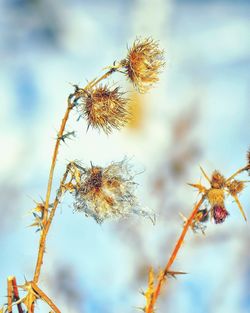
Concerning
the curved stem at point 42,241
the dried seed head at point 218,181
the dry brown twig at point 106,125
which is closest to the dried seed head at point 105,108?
the dry brown twig at point 106,125

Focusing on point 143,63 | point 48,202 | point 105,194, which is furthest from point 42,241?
point 143,63

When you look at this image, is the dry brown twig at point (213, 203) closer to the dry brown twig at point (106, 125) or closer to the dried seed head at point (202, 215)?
the dried seed head at point (202, 215)

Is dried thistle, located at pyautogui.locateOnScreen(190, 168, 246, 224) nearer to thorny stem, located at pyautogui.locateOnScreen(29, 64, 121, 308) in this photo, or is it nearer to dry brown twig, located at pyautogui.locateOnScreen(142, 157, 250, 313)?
dry brown twig, located at pyautogui.locateOnScreen(142, 157, 250, 313)

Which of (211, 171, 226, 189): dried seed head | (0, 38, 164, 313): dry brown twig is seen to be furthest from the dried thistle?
(0, 38, 164, 313): dry brown twig

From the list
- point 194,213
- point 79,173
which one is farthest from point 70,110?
point 194,213

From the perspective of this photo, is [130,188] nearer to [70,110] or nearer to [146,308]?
[70,110]
